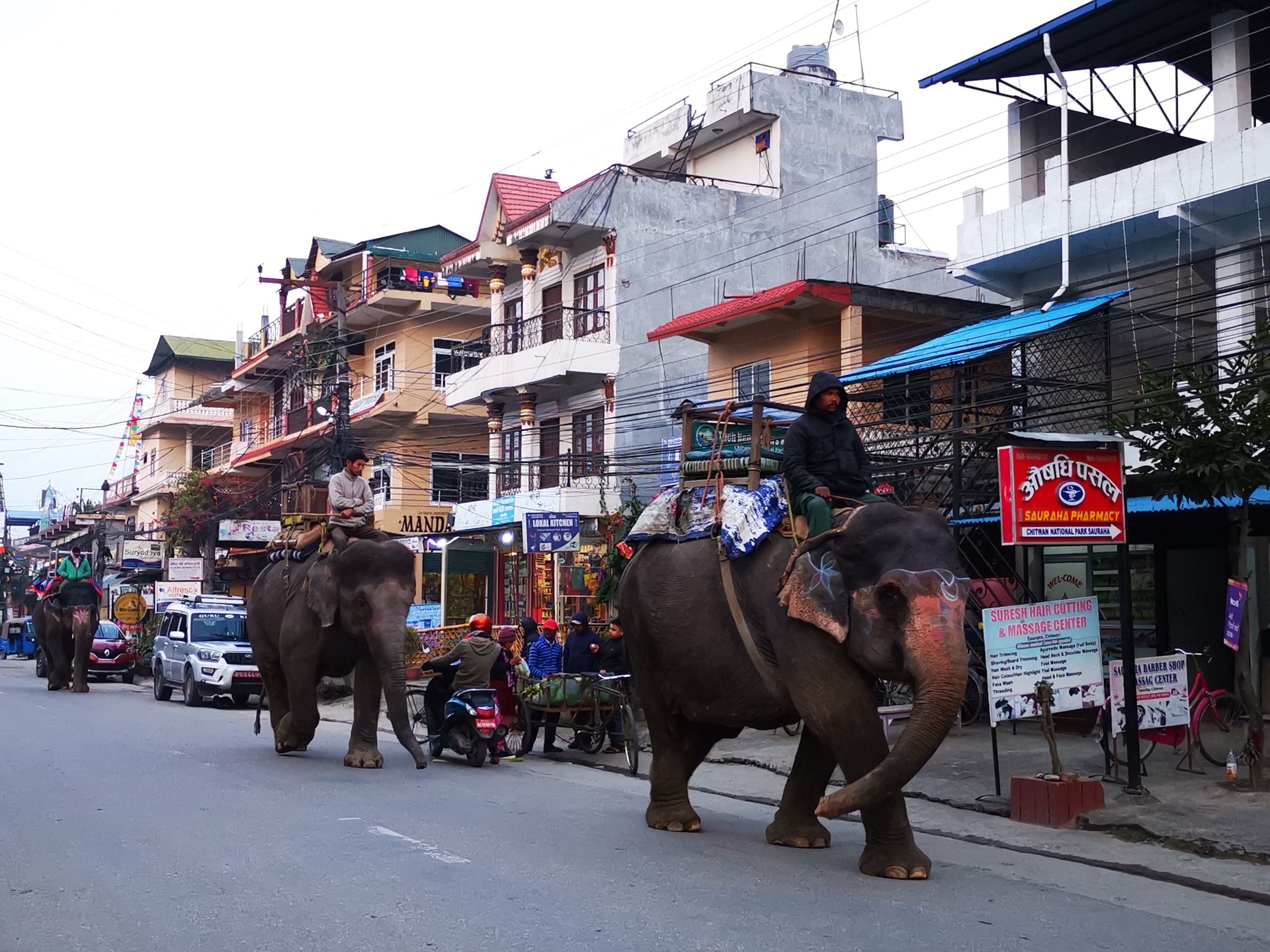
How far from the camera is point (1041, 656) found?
11102 mm

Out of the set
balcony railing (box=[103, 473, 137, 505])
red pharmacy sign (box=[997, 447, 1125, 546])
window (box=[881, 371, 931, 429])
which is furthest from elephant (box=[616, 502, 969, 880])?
balcony railing (box=[103, 473, 137, 505])

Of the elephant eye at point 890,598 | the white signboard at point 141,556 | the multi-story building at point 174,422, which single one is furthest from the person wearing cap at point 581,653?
the multi-story building at point 174,422

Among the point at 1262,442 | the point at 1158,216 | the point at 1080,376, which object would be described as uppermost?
the point at 1158,216

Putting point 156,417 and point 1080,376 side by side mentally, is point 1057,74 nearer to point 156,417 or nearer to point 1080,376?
point 1080,376

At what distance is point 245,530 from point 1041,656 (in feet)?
106

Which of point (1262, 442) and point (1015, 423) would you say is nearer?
point (1262, 442)

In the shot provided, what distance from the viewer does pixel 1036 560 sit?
1778cm

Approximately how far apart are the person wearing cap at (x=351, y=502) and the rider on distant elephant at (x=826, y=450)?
6643 mm

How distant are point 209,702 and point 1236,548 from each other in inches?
758

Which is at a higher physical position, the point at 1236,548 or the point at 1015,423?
the point at 1015,423

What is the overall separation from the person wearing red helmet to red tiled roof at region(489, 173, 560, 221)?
17.9m

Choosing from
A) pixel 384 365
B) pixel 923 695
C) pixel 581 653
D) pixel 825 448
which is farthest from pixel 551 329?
pixel 923 695

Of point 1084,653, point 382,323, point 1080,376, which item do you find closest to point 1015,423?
point 1080,376

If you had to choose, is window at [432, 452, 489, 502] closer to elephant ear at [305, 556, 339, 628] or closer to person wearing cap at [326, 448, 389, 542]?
person wearing cap at [326, 448, 389, 542]
